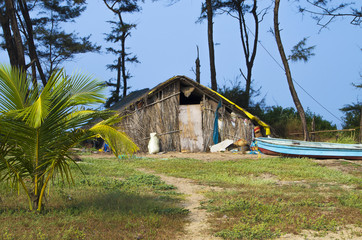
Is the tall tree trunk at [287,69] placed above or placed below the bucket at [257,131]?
above

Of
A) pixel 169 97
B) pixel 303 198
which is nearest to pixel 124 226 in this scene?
pixel 303 198

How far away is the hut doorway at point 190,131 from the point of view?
20172 mm

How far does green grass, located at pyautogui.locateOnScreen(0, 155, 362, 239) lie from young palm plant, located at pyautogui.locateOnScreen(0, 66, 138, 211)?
703 mm

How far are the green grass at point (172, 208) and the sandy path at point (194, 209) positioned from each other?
0.42 ft

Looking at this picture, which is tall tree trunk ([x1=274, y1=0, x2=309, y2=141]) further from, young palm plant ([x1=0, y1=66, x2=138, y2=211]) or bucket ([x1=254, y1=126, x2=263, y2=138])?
young palm plant ([x1=0, y1=66, x2=138, y2=211])

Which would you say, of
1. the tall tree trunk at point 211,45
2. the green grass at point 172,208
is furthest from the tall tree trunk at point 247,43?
the green grass at point 172,208

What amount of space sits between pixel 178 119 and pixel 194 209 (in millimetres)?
12879

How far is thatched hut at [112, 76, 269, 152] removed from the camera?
2002 cm

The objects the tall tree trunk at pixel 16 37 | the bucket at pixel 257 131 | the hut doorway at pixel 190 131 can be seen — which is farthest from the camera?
the hut doorway at pixel 190 131

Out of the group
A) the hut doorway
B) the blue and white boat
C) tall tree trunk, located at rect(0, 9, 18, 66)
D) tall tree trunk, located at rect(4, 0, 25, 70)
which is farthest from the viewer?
the hut doorway

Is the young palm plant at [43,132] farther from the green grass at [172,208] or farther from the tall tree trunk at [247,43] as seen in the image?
the tall tree trunk at [247,43]

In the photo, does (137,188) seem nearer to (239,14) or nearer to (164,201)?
(164,201)

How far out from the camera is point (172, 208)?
23.4ft

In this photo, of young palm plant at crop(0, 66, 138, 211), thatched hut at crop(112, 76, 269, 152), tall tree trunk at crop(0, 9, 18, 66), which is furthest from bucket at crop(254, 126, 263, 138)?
young palm plant at crop(0, 66, 138, 211)
